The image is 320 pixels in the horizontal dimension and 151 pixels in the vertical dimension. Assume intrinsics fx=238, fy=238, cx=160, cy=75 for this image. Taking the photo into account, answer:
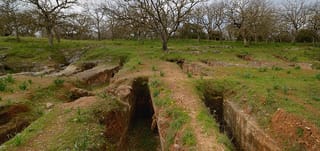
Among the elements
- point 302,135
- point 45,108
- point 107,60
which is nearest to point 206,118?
point 302,135

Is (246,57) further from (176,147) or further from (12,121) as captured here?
(12,121)

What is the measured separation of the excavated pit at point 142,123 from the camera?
959 cm

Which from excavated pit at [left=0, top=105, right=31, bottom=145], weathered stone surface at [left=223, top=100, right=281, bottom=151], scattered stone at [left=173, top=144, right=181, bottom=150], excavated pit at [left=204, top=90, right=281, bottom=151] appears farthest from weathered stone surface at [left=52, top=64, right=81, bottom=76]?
scattered stone at [left=173, top=144, right=181, bottom=150]

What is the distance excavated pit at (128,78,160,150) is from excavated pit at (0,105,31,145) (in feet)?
13.0

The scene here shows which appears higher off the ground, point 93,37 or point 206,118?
point 93,37

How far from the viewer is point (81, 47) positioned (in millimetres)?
27594

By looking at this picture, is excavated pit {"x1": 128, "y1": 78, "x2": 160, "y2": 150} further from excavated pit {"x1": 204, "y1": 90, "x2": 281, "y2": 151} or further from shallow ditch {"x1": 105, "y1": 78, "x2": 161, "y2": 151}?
excavated pit {"x1": 204, "y1": 90, "x2": 281, "y2": 151}

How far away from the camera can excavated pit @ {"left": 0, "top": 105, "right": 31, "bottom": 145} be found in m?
7.87

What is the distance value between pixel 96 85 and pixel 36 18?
16608 millimetres

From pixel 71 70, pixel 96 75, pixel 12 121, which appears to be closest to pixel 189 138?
pixel 12 121

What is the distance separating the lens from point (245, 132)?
25.7 feet

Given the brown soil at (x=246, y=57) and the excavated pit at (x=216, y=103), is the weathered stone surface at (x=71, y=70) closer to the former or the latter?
the excavated pit at (x=216, y=103)

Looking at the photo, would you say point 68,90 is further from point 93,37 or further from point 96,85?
point 93,37

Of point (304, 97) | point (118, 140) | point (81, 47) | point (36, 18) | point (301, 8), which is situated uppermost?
point (301, 8)
